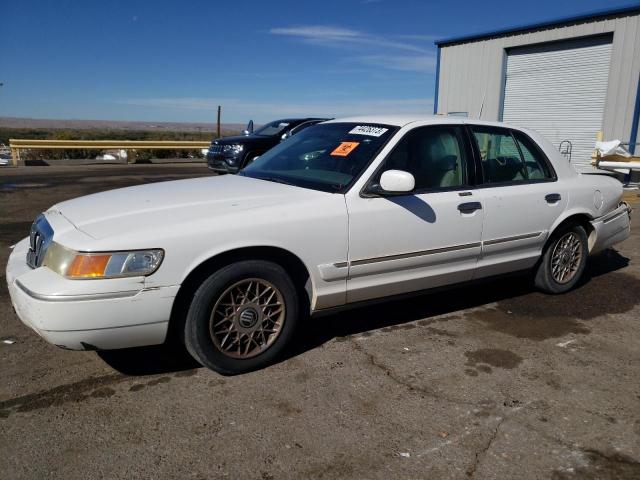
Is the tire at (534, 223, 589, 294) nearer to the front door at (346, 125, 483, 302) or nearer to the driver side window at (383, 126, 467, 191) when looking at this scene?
the front door at (346, 125, 483, 302)

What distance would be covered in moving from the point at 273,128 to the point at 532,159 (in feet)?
32.9

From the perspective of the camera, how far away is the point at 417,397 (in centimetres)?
320

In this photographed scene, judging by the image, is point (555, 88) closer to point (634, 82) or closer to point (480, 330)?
point (634, 82)

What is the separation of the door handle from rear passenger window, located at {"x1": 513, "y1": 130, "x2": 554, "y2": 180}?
840 mm

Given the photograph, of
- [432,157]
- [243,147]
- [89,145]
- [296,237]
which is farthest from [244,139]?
[89,145]

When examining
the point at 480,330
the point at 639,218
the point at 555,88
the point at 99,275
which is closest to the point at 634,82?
the point at 555,88

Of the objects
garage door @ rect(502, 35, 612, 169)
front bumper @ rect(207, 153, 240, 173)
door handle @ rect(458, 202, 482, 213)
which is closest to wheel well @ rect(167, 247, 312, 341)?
door handle @ rect(458, 202, 482, 213)

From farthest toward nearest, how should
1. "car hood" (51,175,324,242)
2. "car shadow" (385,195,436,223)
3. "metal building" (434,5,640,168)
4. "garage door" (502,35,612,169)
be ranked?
"garage door" (502,35,612,169) < "metal building" (434,5,640,168) < "car shadow" (385,195,436,223) < "car hood" (51,175,324,242)

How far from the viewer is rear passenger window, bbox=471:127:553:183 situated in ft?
14.6

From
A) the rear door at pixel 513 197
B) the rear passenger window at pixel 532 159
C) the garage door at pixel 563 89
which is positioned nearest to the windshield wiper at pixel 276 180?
the rear door at pixel 513 197

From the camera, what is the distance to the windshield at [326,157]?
12.7 ft

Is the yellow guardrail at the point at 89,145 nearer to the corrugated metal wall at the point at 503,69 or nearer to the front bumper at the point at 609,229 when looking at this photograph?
the corrugated metal wall at the point at 503,69

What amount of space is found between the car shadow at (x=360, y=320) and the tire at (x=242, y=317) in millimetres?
266

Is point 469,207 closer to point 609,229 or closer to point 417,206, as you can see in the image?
point 417,206
